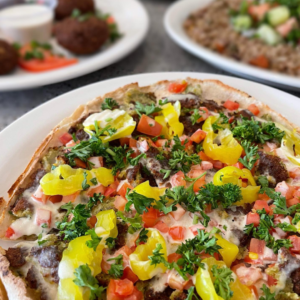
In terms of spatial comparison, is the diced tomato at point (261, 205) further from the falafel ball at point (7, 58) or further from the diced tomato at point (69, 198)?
the falafel ball at point (7, 58)

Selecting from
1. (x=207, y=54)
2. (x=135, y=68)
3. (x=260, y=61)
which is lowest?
(x=135, y=68)

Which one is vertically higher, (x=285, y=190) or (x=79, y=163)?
(x=285, y=190)

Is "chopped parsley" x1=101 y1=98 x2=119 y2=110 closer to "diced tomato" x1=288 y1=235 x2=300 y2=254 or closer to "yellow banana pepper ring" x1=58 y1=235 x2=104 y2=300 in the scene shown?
"yellow banana pepper ring" x1=58 y1=235 x2=104 y2=300

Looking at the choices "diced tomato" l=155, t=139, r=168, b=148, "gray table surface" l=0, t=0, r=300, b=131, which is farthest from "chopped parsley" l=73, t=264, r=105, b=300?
"gray table surface" l=0, t=0, r=300, b=131

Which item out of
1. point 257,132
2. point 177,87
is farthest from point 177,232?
point 177,87

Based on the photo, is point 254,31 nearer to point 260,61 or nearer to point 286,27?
point 286,27

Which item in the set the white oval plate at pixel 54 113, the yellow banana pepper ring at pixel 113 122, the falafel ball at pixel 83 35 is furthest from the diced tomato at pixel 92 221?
the falafel ball at pixel 83 35
